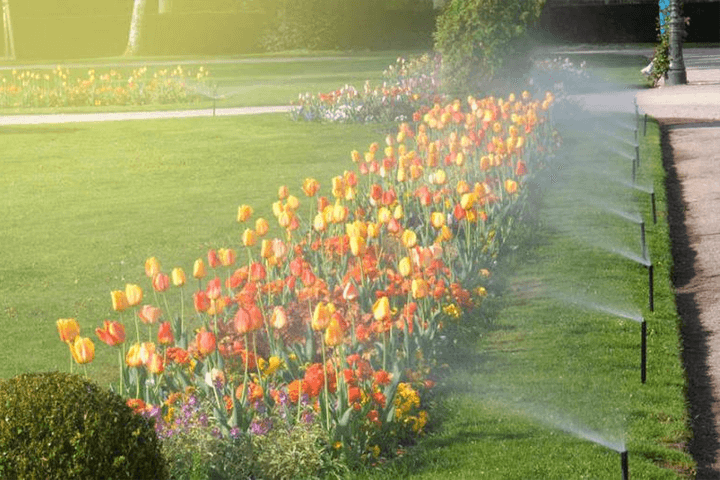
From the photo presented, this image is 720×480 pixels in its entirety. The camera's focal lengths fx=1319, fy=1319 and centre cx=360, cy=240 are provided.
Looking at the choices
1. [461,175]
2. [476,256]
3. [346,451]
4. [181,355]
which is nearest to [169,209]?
[461,175]

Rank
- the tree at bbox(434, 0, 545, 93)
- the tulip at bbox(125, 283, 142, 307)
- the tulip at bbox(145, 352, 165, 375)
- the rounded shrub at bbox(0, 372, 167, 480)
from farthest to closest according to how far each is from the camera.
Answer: the tree at bbox(434, 0, 545, 93)
the tulip at bbox(125, 283, 142, 307)
the tulip at bbox(145, 352, 165, 375)
the rounded shrub at bbox(0, 372, 167, 480)

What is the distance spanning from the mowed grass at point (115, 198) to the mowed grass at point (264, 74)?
4.15m

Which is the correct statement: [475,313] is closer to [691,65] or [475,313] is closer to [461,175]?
[461,175]

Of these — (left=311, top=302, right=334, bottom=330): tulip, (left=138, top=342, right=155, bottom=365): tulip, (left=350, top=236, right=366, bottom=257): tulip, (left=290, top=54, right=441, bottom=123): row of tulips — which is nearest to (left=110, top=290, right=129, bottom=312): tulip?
(left=138, top=342, right=155, bottom=365): tulip

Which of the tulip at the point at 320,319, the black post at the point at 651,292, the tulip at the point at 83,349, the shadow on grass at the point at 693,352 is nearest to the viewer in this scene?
the tulip at the point at 83,349

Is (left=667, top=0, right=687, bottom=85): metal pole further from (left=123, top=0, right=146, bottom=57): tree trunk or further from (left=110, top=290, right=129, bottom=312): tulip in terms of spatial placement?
(left=123, top=0, right=146, bottom=57): tree trunk

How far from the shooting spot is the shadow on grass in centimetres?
697

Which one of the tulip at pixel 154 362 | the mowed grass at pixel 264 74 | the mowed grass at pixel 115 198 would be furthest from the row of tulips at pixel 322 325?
the mowed grass at pixel 264 74

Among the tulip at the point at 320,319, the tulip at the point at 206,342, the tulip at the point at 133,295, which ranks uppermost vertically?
the tulip at the point at 133,295

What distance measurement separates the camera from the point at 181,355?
23.4ft

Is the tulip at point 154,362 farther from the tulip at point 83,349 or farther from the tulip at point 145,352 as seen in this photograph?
the tulip at point 83,349

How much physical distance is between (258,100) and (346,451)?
22.7 m

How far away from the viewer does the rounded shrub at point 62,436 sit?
204 inches

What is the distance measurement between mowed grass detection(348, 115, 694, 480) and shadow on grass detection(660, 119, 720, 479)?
0.27 feet
